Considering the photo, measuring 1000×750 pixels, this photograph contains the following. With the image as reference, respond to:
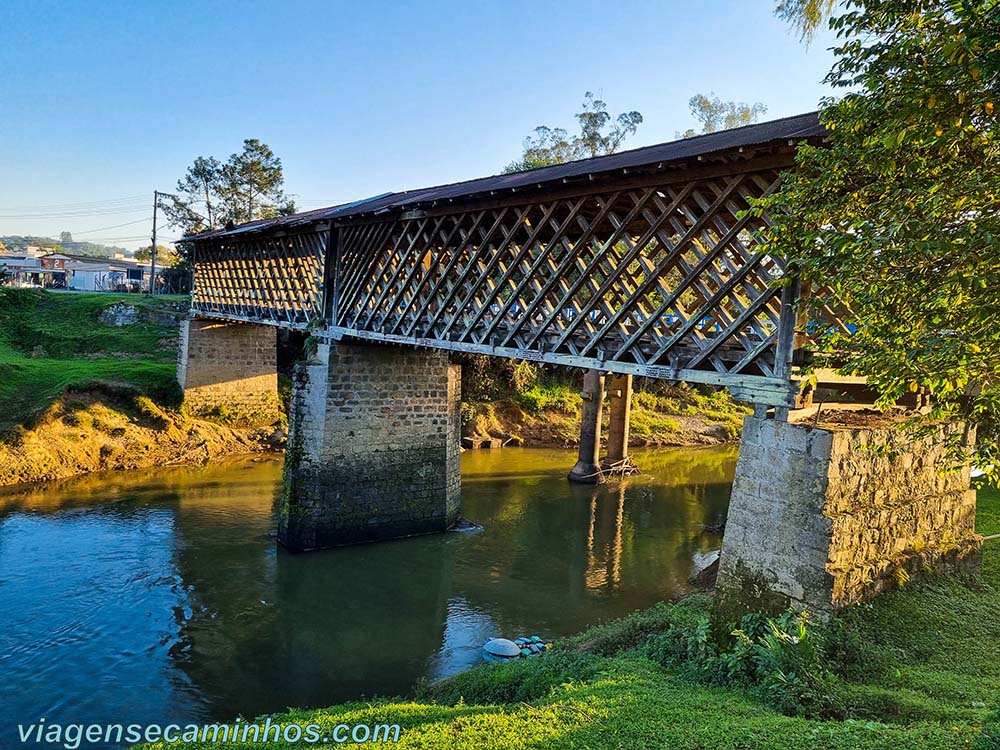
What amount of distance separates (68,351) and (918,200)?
3124 centimetres

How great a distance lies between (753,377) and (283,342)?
1000 inches

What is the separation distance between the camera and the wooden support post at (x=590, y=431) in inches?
815

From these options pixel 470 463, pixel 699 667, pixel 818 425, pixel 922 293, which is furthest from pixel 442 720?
pixel 470 463

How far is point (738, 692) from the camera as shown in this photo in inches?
261

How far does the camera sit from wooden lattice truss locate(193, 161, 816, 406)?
8.34 m

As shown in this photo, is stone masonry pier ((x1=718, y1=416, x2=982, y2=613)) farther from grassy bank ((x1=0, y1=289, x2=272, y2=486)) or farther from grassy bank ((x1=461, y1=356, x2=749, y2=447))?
grassy bank ((x1=461, y1=356, x2=749, y2=447))

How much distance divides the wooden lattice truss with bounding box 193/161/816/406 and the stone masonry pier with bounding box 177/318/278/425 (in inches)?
308

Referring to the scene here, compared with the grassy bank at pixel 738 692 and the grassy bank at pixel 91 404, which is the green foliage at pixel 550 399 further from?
the grassy bank at pixel 738 692

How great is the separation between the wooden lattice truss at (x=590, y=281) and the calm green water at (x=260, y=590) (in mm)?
4853

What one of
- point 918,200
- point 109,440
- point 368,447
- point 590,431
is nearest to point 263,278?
point 109,440

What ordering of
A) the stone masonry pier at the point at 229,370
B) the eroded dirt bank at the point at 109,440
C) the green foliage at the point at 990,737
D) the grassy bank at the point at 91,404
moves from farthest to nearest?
the stone masonry pier at the point at 229,370, the grassy bank at the point at 91,404, the eroded dirt bank at the point at 109,440, the green foliage at the point at 990,737

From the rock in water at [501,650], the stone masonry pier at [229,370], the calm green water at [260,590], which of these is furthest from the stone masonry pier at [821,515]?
the stone masonry pier at [229,370]

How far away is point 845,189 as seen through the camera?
664cm

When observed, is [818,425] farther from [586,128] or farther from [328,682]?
[586,128]
